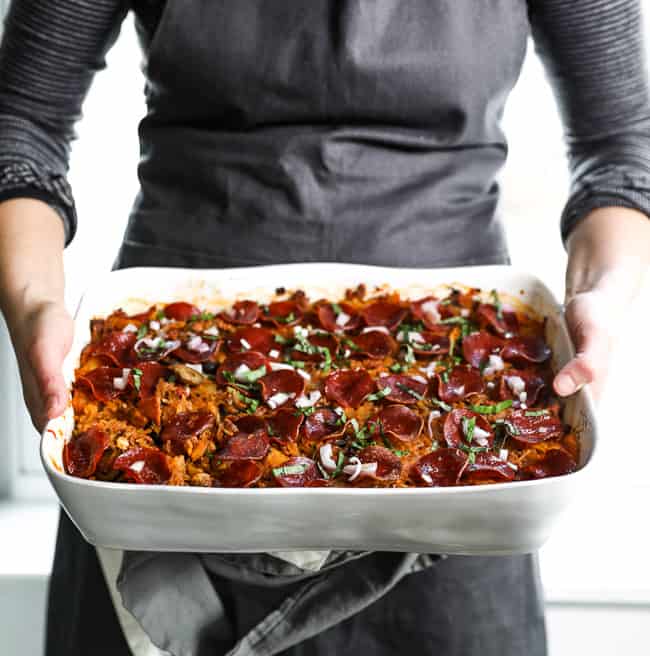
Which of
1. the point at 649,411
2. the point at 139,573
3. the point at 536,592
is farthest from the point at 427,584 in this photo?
the point at 649,411

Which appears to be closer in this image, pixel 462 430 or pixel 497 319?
pixel 462 430

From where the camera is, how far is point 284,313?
1.38 metres

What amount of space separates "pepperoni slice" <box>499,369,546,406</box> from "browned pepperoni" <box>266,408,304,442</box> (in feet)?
0.88

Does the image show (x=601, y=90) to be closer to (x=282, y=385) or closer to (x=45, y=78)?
(x=282, y=385)

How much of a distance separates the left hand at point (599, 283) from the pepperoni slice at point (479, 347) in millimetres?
108

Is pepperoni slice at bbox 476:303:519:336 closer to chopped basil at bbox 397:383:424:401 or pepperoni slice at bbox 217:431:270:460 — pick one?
chopped basil at bbox 397:383:424:401

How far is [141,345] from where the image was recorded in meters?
1.31

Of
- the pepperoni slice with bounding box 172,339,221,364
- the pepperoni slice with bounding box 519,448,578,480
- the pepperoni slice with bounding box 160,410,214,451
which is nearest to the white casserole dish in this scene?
the pepperoni slice with bounding box 519,448,578,480

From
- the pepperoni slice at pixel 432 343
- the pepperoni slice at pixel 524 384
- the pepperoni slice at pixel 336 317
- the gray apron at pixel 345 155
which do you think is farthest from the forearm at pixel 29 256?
the pepperoni slice at pixel 524 384

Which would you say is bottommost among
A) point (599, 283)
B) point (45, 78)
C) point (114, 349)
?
point (114, 349)

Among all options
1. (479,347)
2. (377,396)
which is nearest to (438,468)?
(377,396)

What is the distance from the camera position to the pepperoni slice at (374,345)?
1.31 metres

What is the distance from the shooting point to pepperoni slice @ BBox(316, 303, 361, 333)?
4.44 ft

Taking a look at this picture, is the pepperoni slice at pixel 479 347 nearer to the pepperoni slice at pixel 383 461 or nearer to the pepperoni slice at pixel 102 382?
the pepperoni slice at pixel 383 461
